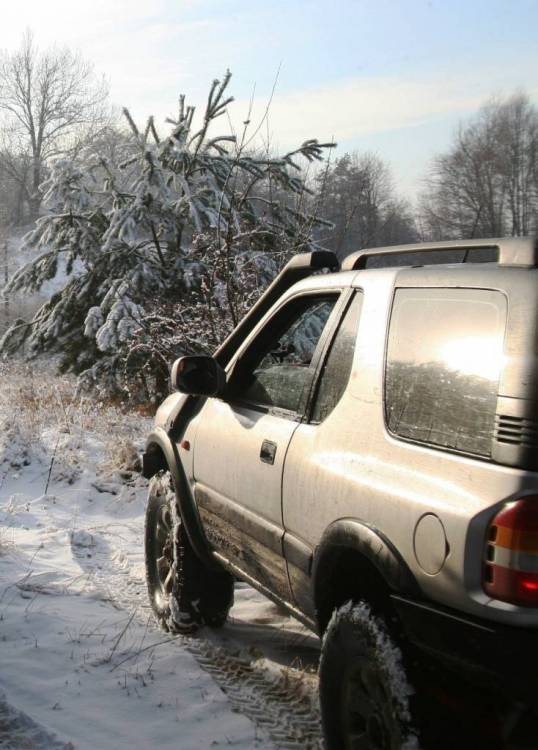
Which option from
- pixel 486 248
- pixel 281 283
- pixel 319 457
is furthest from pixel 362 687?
pixel 281 283

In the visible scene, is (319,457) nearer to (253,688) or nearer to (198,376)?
(198,376)

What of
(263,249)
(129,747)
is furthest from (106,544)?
(263,249)

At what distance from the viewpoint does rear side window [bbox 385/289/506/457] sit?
85.7 inches

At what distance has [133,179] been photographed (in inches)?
529

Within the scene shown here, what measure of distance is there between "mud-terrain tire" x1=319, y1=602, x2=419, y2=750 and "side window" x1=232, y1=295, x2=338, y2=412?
105cm

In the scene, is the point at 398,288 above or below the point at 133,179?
below

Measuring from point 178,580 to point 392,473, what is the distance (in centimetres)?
232

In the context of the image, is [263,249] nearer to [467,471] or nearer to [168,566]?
[168,566]

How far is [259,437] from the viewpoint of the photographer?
3436 millimetres

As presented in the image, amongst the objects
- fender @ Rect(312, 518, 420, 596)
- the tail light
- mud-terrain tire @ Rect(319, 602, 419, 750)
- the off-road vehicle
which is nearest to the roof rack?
the off-road vehicle

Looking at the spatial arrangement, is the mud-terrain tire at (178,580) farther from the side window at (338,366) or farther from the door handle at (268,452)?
the side window at (338,366)

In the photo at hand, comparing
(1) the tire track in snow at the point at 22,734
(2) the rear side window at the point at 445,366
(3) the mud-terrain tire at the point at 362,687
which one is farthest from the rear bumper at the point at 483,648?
(1) the tire track in snow at the point at 22,734

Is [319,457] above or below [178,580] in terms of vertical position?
above

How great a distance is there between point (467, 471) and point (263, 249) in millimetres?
10368
